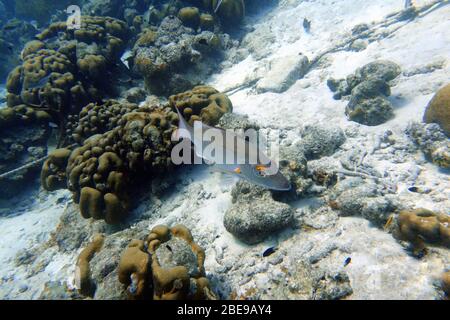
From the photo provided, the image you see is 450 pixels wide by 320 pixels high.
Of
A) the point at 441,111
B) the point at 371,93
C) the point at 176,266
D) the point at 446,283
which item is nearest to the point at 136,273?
the point at 176,266

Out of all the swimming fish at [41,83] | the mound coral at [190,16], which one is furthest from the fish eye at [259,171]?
the mound coral at [190,16]

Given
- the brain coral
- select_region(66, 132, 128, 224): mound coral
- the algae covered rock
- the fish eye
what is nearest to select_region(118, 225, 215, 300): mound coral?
the fish eye

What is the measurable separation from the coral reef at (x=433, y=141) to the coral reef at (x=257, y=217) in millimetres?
2363

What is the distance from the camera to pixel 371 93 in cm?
539

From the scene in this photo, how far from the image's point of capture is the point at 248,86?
331 inches

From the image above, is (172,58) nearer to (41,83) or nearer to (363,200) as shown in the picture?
(41,83)

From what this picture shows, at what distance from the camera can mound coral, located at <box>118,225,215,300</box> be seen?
2891 millimetres

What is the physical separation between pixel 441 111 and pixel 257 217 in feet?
11.4

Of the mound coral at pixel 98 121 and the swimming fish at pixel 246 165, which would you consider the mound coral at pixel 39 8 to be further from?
the swimming fish at pixel 246 165

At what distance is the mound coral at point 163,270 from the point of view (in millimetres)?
2891

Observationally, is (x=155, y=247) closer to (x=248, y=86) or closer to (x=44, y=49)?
(x=248, y=86)

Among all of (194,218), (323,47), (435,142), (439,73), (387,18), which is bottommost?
(194,218)

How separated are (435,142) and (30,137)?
9664 mm

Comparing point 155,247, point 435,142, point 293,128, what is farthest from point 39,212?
point 435,142
